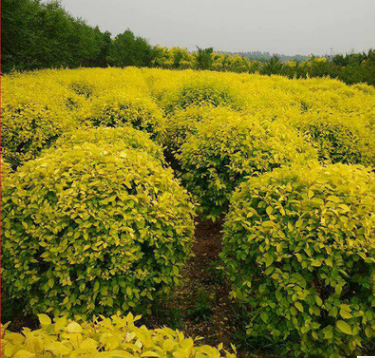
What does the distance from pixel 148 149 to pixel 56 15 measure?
23.9 metres

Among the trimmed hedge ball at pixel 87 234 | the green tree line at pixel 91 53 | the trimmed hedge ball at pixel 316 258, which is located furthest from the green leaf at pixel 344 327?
the green tree line at pixel 91 53

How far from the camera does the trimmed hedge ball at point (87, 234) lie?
9.35 feet

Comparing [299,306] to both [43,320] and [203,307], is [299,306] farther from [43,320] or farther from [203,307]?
[43,320]

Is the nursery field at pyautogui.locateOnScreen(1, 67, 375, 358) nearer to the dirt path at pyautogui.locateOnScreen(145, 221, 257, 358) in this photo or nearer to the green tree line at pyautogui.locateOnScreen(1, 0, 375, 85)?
the dirt path at pyautogui.locateOnScreen(145, 221, 257, 358)

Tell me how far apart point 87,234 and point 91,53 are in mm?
31565

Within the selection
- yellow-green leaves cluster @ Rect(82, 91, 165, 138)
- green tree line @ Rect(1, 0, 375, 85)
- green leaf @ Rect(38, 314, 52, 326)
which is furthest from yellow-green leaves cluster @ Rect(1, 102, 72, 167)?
green tree line @ Rect(1, 0, 375, 85)

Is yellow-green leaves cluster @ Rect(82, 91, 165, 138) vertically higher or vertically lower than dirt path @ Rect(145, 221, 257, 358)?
higher

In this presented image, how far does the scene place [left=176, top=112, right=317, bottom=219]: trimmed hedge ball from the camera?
14.8 feet

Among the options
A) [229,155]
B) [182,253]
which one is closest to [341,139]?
[229,155]

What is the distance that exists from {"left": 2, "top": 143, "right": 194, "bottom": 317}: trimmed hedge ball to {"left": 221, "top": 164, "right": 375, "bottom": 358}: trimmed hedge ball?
86 centimetres

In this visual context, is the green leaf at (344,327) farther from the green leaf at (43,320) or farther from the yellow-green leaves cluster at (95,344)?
the green leaf at (43,320)

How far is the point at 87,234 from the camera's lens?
9.19 ft

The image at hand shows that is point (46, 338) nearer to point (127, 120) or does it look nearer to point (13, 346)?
point (13, 346)

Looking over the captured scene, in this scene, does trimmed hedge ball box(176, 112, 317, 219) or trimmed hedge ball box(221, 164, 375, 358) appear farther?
trimmed hedge ball box(176, 112, 317, 219)
